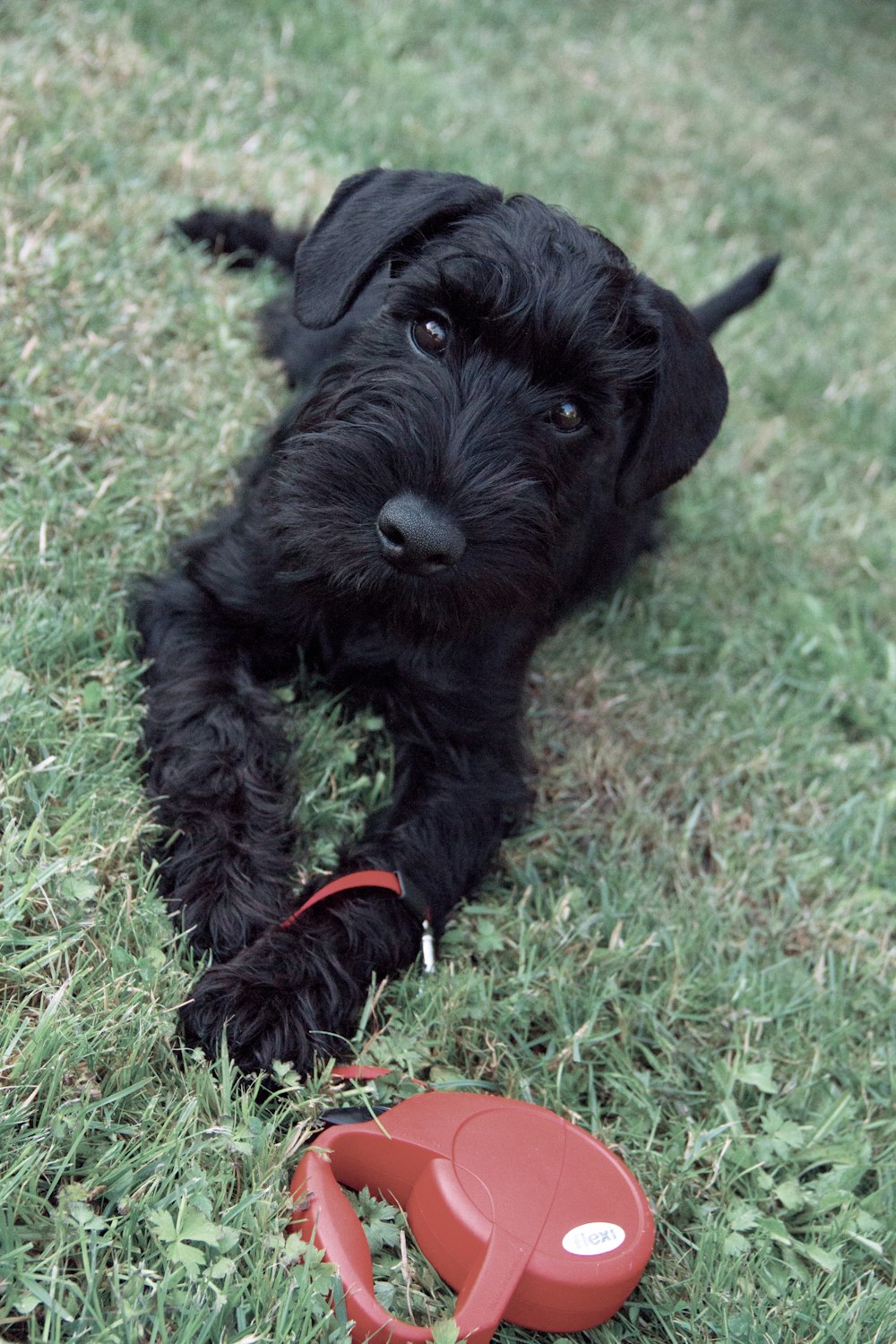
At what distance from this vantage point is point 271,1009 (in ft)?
5.93

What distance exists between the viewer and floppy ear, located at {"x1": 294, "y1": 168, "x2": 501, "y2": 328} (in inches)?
90.0

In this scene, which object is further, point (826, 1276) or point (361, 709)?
point (361, 709)

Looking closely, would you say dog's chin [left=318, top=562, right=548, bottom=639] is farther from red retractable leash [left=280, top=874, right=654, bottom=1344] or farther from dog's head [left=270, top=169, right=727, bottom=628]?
red retractable leash [left=280, top=874, right=654, bottom=1344]

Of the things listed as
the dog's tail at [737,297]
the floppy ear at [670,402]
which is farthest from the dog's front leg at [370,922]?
the dog's tail at [737,297]

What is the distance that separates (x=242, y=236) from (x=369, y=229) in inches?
63.4

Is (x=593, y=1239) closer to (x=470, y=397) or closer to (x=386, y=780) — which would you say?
(x=386, y=780)

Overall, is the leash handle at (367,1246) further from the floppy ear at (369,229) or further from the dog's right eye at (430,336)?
the floppy ear at (369,229)

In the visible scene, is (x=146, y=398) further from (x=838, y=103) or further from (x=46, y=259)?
(x=838, y=103)

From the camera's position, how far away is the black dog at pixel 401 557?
1982 mm

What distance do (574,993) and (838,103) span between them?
872 cm

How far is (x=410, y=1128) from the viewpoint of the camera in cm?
160

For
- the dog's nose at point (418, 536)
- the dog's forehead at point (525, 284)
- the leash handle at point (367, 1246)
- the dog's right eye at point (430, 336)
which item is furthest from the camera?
the dog's right eye at point (430, 336)

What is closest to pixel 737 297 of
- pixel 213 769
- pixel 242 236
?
pixel 242 236

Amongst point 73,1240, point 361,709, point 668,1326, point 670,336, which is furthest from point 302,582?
point 668,1326
